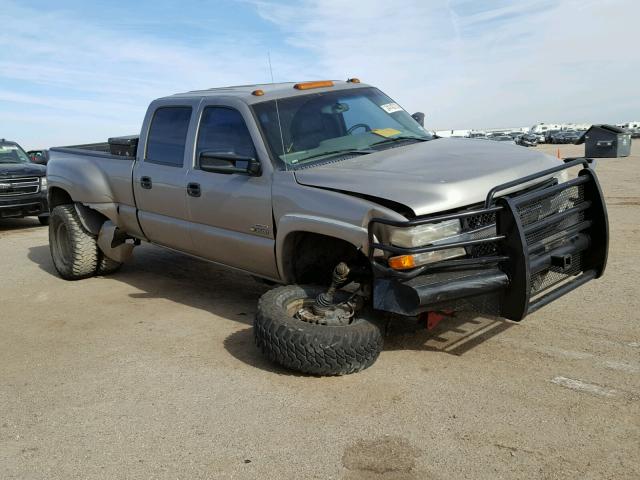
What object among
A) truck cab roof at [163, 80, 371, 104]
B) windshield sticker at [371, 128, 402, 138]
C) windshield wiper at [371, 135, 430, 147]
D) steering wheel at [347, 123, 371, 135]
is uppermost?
truck cab roof at [163, 80, 371, 104]

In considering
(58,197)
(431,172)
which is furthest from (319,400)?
(58,197)

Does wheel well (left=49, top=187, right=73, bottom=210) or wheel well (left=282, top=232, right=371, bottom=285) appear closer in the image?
wheel well (left=282, top=232, right=371, bottom=285)

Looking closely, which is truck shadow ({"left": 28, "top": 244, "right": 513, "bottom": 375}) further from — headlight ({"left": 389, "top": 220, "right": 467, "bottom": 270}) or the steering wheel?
the steering wheel

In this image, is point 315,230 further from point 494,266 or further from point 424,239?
point 494,266

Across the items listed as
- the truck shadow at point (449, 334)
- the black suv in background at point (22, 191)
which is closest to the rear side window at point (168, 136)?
the truck shadow at point (449, 334)

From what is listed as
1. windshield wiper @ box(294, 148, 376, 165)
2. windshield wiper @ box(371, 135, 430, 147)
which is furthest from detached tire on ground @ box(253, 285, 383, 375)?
windshield wiper @ box(371, 135, 430, 147)

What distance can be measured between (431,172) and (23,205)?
406 inches

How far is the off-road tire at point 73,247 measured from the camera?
672 centimetres

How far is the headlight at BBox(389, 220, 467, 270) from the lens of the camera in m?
3.51

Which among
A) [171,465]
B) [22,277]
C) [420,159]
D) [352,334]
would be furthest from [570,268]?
[22,277]

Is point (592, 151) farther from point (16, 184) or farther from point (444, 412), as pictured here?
point (444, 412)

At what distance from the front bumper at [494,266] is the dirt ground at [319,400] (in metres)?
0.51

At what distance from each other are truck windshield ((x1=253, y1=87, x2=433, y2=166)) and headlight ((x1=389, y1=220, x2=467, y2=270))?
120 cm

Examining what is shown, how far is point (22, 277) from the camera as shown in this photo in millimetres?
7336
